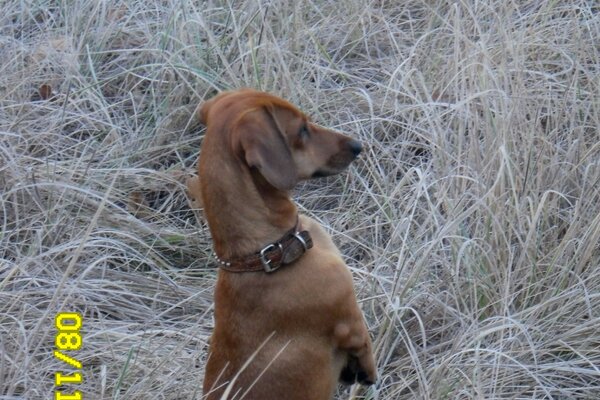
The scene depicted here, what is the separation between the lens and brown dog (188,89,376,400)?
2.89m

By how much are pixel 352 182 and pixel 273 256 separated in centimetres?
155

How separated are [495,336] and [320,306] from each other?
79 centimetres

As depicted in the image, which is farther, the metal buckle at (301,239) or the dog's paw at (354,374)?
the dog's paw at (354,374)

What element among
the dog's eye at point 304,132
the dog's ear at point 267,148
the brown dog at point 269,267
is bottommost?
the brown dog at point 269,267

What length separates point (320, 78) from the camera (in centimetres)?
475

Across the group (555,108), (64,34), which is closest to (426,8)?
(555,108)

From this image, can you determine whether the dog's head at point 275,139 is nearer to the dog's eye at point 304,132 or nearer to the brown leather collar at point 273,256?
the dog's eye at point 304,132

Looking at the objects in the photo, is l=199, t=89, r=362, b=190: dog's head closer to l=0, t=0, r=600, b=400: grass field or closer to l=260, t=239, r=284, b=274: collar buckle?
l=260, t=239, r=284, b=274: collar buckle

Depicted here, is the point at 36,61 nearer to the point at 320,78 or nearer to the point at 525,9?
the point at 320,78

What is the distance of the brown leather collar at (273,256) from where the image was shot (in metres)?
2.93
